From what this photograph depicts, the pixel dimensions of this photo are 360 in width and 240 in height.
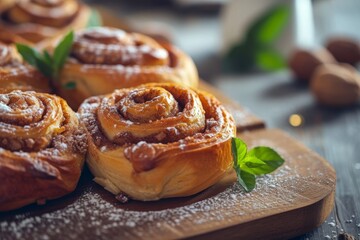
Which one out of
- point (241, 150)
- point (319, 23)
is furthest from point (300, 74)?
point (241, 150)

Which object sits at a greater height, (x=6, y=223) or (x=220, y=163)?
(x=220, y=163)

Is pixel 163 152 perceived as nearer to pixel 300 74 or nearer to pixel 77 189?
pixel 77 189

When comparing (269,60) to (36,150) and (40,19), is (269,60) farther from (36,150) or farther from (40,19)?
(36,150)

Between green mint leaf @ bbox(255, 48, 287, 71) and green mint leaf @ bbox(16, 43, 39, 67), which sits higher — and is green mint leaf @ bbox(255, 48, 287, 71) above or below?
below

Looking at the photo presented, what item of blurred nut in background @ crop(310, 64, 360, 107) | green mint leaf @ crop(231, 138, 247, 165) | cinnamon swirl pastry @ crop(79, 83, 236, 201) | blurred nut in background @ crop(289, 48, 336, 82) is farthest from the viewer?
blurred nut in background @ crop(289, 48, 336, 82)

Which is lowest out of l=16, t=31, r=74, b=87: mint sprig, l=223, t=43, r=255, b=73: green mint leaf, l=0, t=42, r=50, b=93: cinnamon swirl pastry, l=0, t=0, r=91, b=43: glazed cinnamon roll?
l=223, t=43, r=255, b=73: green mint leaf

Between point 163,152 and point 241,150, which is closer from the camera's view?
point 163,152

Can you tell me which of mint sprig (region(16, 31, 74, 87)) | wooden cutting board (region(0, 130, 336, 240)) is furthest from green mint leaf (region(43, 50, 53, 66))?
wooden cutting board (region(0, 130, 336, 240))

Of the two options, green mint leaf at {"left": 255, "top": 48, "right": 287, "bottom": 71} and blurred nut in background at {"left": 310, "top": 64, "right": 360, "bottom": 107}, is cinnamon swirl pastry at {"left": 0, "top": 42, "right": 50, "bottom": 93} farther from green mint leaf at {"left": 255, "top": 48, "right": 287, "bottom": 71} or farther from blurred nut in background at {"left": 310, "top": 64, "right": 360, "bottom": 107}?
green mint leaf at {"left": 255, "top": 48, "right": 287, "bottom": 71}
